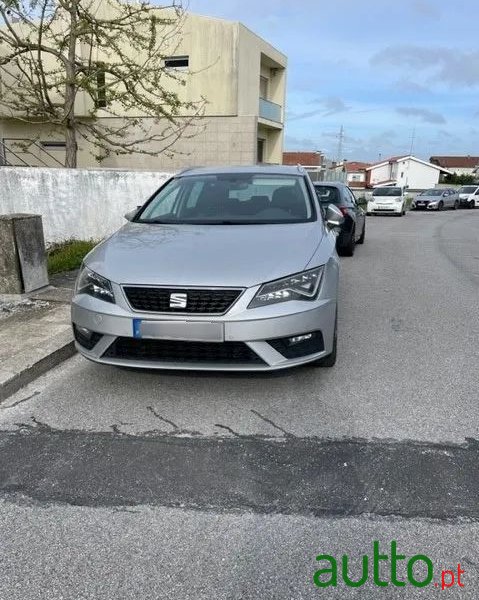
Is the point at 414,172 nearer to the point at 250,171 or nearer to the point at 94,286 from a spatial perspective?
the point at 250,171

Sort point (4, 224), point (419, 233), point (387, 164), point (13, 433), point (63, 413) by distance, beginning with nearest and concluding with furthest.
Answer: point (13, 433), point (63, 413), point (4, 224), point (419, 233), point (387, 164)

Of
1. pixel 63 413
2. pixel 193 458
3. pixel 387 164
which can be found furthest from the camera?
pixel 387 164

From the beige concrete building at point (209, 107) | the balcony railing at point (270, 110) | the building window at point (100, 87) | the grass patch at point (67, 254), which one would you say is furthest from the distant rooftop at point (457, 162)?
the grass patch at point (67, 254)

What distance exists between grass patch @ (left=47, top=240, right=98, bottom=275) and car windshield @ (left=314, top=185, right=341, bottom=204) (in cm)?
468

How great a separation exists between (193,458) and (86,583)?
3.26ft

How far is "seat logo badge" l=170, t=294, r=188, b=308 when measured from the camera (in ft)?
10.7

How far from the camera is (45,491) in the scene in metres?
2.68

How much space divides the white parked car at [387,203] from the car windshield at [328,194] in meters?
17.4

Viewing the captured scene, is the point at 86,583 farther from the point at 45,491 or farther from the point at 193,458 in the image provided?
the point at 193,458

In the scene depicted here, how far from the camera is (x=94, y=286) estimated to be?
361 centimetres

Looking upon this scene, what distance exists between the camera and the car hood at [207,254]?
3350 millimetres

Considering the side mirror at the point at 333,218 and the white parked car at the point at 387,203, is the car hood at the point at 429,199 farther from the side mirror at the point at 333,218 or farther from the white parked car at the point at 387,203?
the side mirror at the point at 333,218

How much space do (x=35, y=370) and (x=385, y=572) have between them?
118 inches

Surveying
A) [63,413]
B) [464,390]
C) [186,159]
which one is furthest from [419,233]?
[63,413]
